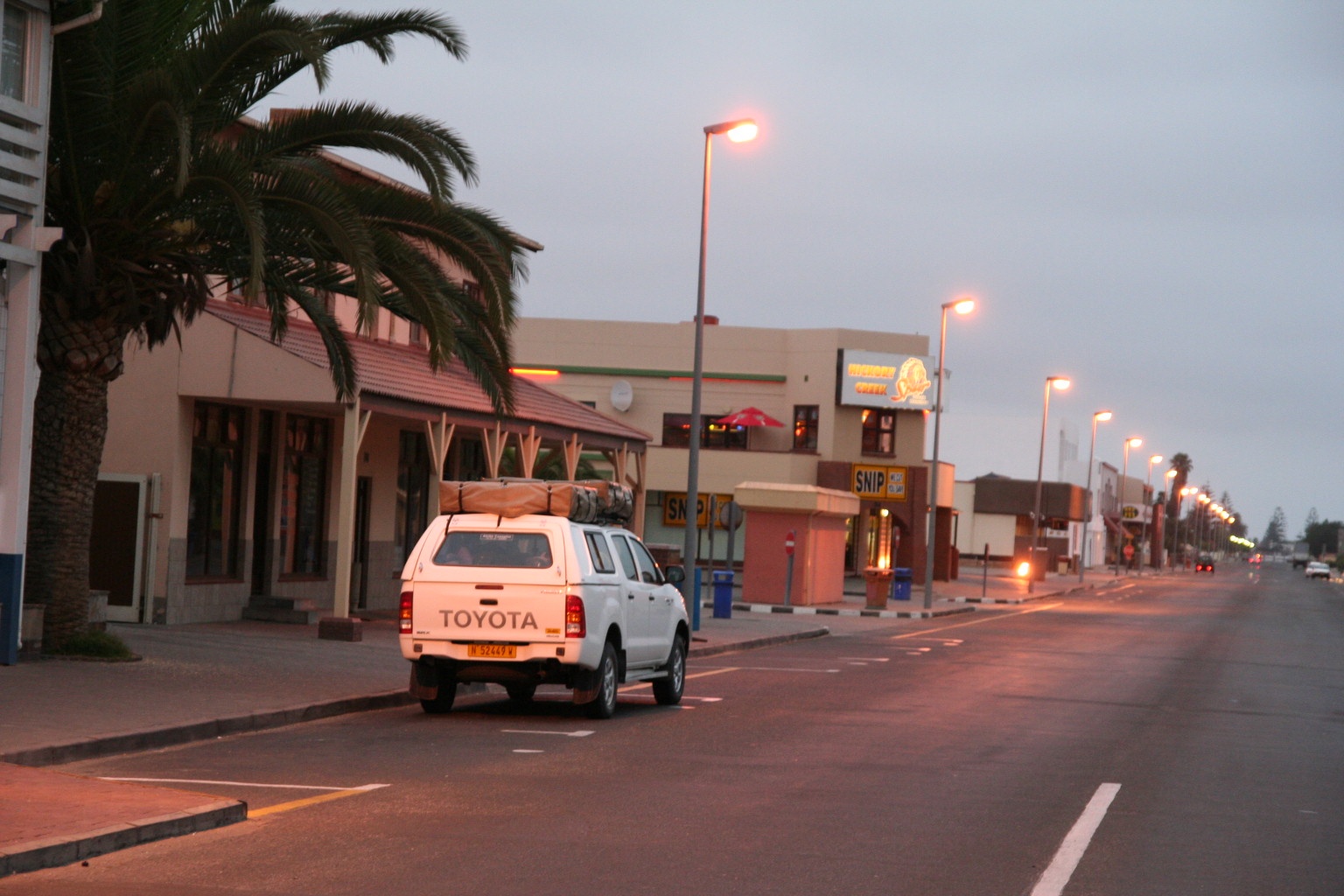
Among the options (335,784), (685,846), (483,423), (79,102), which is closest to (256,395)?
(483,423)

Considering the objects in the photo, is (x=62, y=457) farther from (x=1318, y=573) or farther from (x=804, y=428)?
(x=1318, y=573)

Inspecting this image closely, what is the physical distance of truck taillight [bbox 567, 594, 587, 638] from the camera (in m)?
14.6

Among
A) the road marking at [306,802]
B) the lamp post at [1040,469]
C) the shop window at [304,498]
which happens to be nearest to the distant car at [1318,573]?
the lamp post at [1040,469]

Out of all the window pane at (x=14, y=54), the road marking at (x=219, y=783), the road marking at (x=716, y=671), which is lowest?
the road marking at (x=716, y=671)

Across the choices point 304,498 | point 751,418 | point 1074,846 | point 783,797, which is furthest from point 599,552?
point 751,418

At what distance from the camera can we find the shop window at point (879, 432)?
56.1 meters

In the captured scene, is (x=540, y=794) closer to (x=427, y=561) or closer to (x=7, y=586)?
(x=427, y=561)

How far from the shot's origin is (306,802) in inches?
392

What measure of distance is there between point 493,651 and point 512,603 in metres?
0.48

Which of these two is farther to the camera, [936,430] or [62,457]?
[936,430]

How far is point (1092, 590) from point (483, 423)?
48161 millimetres

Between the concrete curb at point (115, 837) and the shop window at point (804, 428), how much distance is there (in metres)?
47.3

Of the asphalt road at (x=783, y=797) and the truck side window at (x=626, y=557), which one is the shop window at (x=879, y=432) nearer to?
the asphalt road at (x=783, y=797)

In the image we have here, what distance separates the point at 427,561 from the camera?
15016 millimetres
